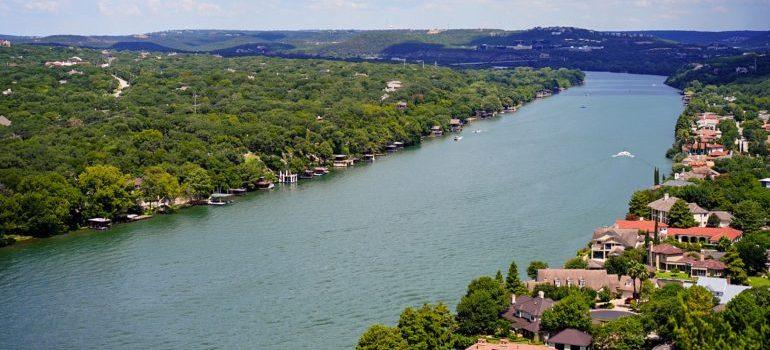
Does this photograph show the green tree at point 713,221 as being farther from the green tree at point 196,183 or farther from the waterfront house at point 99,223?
the waterfront house at point 99,223

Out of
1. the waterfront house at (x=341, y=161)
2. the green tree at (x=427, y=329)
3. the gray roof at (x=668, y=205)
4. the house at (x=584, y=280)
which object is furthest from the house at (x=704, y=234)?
the waterfront house at (x=341, y=161)

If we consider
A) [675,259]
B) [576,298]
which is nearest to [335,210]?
[675,259]

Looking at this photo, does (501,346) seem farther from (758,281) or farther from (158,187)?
(158,187)

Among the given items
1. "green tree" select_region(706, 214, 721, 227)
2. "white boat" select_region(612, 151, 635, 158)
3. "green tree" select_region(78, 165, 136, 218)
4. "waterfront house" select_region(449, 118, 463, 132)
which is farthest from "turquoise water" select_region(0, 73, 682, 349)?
"waterfront house" select_region(449, 118, 463, 132)

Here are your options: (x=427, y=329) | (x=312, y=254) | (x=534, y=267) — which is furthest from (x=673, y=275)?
(x=312, y=254)

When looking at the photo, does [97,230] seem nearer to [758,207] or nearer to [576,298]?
[576,298]
